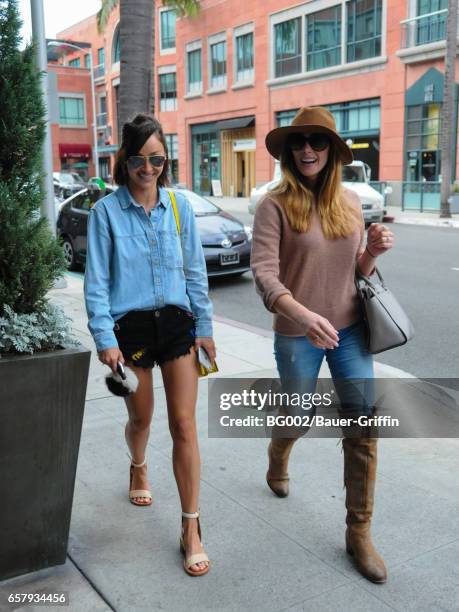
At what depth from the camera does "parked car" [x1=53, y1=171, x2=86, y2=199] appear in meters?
32.5

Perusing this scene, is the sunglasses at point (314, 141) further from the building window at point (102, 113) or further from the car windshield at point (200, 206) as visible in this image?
the building window at point (102, 113)

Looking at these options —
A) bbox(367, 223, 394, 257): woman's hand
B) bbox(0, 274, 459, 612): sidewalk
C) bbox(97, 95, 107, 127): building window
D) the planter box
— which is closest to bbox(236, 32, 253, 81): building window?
bbox(97, 95, 107, 127): building window

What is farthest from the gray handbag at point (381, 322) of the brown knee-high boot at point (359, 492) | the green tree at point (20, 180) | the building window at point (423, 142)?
the building window at point (423, 142)

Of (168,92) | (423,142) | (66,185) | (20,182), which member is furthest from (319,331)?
(168,92)

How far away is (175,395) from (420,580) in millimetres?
1267

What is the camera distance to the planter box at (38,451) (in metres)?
2.60

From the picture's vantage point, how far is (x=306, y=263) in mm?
3020

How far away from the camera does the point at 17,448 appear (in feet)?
8.72

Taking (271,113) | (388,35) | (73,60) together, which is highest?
(73,60)

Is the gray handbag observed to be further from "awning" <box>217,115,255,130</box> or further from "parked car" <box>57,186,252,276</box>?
"awning" <box>217,115,255,130</box>

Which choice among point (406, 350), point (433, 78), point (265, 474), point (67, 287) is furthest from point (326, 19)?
point (265, 474)

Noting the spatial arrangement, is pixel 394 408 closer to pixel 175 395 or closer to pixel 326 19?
pixel 175 395

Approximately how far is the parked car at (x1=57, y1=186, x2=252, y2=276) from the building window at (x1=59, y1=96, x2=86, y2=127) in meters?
55.1

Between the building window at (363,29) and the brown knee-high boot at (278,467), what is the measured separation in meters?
28.6
